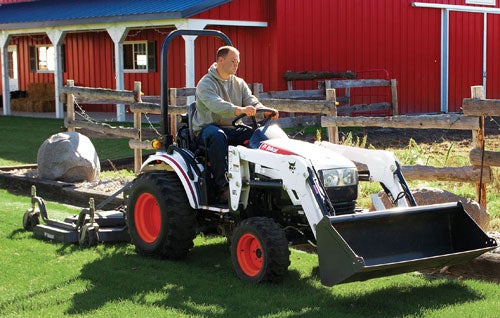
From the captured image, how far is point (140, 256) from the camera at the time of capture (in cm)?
791

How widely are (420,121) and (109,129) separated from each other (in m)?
6.26

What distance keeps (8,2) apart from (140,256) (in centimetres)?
2675

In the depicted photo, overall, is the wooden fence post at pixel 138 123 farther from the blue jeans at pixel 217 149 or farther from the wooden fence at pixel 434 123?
the blue jeans at pixel 217 149

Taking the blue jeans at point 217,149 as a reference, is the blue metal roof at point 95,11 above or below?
above

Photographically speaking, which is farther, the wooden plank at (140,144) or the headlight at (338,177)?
the wooden plank at (140,144)

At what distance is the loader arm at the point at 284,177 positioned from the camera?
21.1 feet

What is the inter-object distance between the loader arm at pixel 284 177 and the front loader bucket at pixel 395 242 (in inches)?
9.8

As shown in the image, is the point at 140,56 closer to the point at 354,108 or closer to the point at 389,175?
the point at 354,108

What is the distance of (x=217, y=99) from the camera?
7.45 meters

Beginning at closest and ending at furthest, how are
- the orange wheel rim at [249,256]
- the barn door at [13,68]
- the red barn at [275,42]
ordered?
the orange wheel rim at [249,256], the red barn at [275,42], the barn door at [13,68]

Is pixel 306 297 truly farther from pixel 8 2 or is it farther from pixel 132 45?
pixel 8 2

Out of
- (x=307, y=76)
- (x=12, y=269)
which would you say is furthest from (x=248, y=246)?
(x=307, y=76)

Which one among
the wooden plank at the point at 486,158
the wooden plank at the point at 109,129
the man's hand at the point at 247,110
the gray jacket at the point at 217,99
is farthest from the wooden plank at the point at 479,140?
the wooden plank at the point at 109,129

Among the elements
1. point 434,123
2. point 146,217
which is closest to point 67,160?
point 146,217
